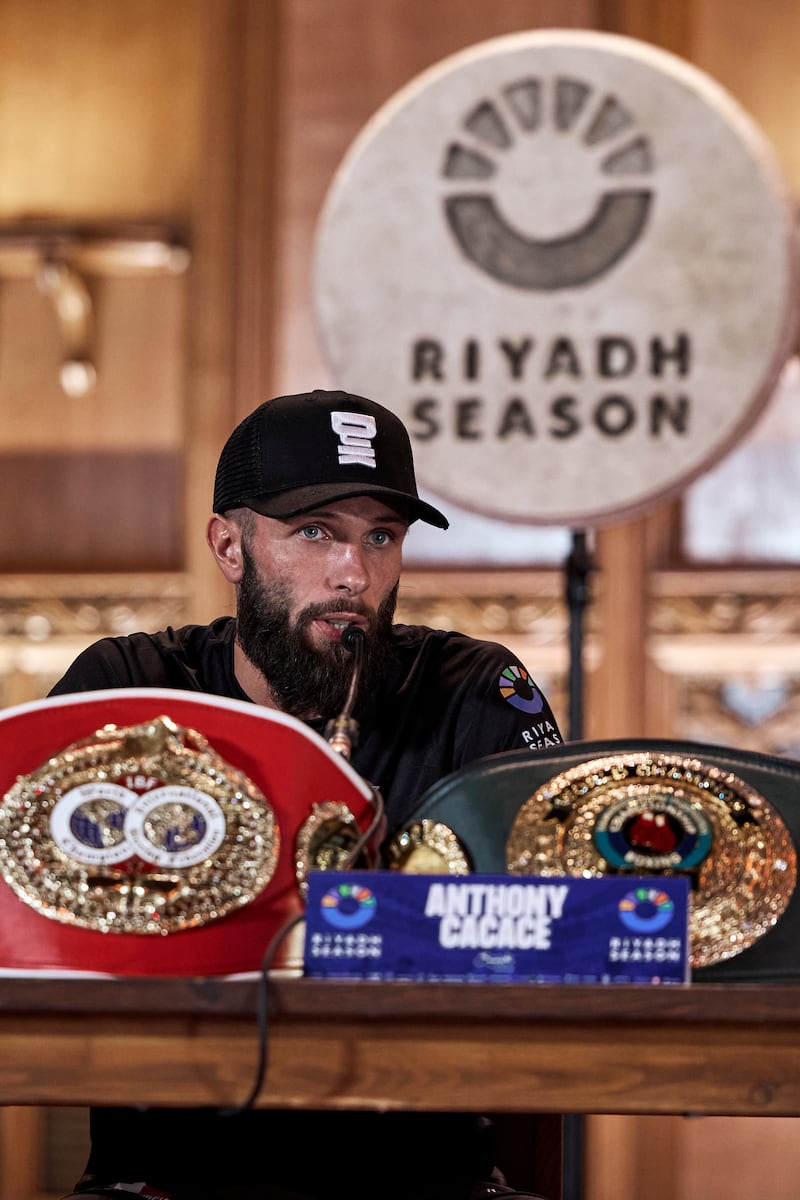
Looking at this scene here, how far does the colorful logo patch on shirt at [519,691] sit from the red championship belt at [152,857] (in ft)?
1.78

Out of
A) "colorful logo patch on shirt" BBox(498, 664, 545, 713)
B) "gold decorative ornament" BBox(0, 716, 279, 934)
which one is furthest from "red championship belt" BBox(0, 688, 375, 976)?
"colorful logo patch on shirt" BBox(498, 664, 545, 713)

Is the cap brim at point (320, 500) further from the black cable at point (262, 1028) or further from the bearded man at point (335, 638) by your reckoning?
the black cable at point (262, 1028)

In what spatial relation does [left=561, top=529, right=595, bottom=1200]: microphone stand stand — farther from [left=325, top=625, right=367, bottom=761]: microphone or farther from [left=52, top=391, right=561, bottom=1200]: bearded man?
[left=325, top=625, right=367, bottom=761]: microphone

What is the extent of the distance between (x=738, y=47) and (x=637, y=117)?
0.70 m

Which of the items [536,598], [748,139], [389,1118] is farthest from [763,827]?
[536,598]

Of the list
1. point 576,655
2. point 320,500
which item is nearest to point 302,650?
point 320,500

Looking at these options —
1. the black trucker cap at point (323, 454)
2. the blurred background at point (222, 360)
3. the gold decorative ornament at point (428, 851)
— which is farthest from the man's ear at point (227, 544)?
the blurred background at point (222, 360)

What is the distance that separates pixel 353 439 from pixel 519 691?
29 centimetres

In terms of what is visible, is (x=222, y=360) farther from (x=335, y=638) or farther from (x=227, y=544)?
(x=335, y=638)

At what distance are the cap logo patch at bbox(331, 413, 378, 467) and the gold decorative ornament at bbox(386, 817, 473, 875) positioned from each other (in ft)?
1.52

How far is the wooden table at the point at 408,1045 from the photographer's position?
932mm

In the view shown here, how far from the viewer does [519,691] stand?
162 cm

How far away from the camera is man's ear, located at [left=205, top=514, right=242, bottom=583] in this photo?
1.67m

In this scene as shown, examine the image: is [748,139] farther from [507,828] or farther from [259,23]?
[507,828]
